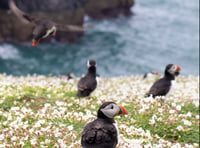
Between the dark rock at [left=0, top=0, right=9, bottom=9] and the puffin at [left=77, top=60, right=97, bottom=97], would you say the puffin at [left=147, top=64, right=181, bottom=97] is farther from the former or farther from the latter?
the dark rock at [left=0, top=0, right=9, bottom=9]

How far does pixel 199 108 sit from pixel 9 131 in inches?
305

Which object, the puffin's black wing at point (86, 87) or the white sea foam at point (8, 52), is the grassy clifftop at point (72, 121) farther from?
the white sea foam at point (8, 52)

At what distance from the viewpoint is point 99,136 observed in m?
6.67

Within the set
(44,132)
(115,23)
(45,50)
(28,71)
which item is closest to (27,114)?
(44,132)

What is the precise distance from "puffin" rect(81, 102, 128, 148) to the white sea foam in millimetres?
40573

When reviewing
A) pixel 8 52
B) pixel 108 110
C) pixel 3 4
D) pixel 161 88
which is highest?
pixel 108 110

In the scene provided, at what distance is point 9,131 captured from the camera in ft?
27.7

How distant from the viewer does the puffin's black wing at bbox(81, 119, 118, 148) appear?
662 cm

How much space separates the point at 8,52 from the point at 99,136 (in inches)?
1675

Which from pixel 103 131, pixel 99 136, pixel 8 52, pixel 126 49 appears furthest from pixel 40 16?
pixel 99 136

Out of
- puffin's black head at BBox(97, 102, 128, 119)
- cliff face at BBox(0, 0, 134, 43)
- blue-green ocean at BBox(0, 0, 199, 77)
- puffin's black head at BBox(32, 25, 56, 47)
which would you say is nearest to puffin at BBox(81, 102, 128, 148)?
puffin's black head at BBox(97, 102, 128, 119)

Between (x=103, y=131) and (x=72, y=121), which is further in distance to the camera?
(x=72, y=121)

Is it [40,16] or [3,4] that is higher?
[3,4]

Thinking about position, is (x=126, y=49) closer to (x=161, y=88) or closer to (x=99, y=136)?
(x=161, y=88)
